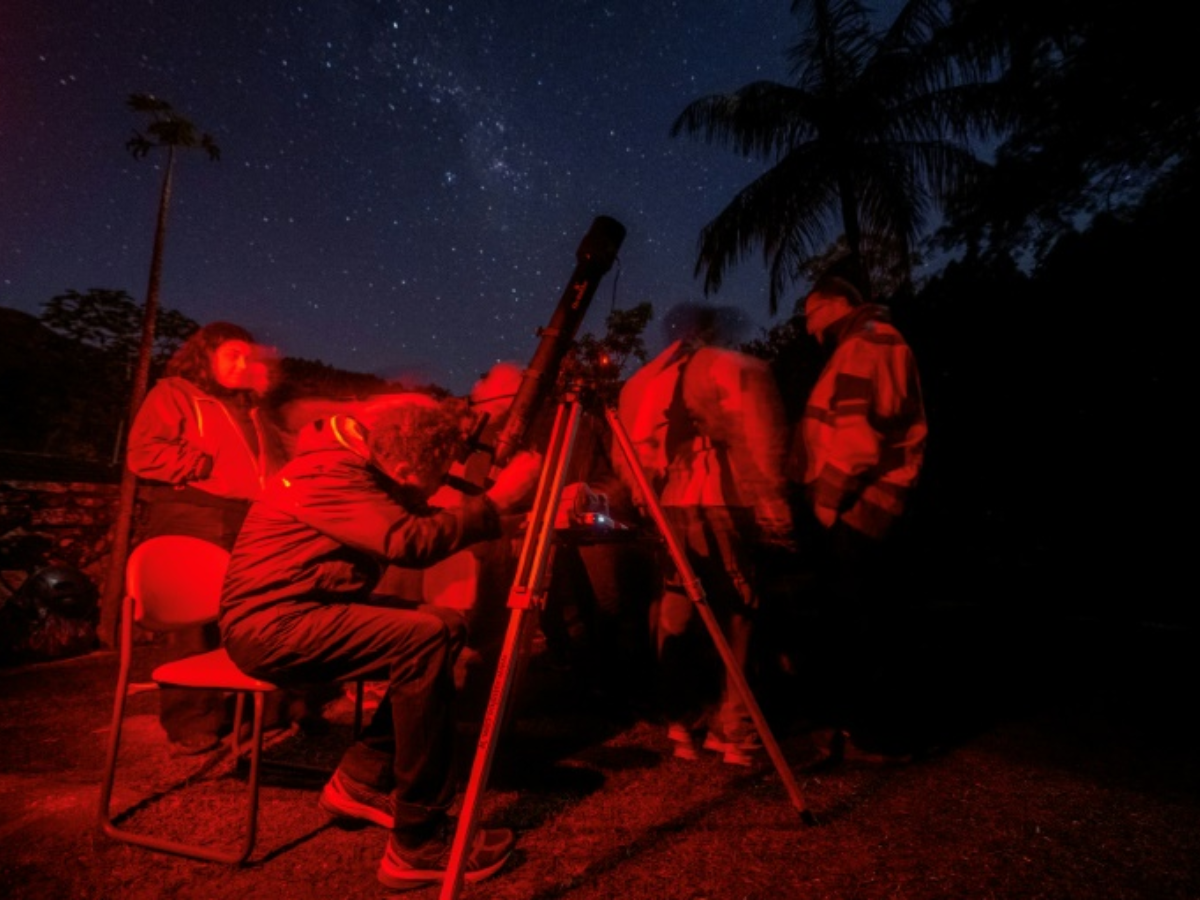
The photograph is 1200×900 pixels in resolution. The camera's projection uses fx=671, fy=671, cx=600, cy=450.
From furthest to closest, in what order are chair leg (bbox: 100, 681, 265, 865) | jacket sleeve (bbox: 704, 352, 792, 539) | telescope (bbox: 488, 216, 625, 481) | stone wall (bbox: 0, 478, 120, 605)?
stone wall (bbox: 0, 478, 120, 605), jacket sleeve (bbox: 704, 352, 792, 539), telescope (bbox: 488, 216, 625, 481), chair leg (bbox: 100, 681, 265, 865)

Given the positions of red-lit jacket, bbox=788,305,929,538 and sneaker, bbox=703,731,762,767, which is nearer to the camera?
red-lit jacket, bbox=788,305,929,538

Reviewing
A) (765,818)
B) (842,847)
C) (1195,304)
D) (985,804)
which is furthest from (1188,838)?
(1195,304)

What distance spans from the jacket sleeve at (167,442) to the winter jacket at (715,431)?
2.37 metres

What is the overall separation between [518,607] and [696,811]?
1384mm

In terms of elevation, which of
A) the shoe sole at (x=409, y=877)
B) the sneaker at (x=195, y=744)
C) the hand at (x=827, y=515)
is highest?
the hand at (x=827, y=515)

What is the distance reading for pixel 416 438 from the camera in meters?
2.46

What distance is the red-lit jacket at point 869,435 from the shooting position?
303 cm

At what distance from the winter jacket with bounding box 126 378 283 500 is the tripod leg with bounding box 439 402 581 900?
7.34 ft

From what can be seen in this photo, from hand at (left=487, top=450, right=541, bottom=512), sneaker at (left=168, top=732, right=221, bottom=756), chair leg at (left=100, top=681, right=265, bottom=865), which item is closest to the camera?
chair leg at (left=100, top=681, right=265, bottom=865)

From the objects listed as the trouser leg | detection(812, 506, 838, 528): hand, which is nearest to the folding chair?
the trouser leg

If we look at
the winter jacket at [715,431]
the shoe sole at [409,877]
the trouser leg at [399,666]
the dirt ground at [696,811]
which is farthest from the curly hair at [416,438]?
the shoe sole at [409,877]

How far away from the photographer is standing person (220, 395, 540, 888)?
2.22 metres

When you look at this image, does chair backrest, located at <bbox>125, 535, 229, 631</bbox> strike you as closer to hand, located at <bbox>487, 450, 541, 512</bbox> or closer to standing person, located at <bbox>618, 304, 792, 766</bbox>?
hand, located at <bbox>487, 450, 541, 512</bbox>

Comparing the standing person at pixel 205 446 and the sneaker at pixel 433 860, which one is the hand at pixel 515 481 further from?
the standing person at pixel 205 446
